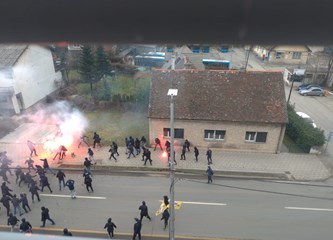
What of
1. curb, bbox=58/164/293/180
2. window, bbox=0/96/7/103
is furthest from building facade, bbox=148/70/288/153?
window, bbox=0/96/7/103

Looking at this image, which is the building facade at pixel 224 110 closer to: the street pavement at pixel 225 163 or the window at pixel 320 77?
the street pavement at pixel 225 163

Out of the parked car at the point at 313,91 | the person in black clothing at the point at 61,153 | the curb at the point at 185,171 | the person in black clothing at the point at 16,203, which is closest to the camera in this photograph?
the person in black clothing at the point at 16,203

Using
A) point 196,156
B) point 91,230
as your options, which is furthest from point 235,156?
point 91,230

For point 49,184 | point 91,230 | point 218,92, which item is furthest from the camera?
point 218,92

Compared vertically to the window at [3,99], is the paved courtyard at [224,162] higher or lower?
lower

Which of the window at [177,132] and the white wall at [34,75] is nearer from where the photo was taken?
the window at [177,132]

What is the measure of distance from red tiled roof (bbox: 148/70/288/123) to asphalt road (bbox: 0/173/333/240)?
11.5ft

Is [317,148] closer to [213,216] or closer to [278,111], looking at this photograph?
[278,111]

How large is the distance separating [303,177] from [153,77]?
9.49 meters

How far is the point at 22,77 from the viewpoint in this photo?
21.9m

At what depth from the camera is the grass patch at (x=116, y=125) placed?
19.2 m

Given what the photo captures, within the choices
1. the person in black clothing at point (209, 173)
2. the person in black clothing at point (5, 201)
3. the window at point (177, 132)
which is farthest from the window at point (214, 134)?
the person in black clothing at point (5, 201)

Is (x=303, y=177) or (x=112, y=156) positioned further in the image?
(x=112, y=156)

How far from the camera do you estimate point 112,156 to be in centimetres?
1650
